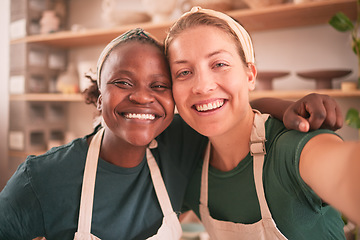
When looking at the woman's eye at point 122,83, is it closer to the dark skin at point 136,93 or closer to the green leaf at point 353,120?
the dark skin at point 136,93

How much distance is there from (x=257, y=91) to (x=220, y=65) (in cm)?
125

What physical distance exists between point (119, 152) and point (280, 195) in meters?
0.52

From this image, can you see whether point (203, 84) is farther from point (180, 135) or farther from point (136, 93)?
point (180, 135)

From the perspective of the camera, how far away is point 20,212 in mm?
889

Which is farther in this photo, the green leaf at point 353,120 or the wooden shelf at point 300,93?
the wooden shelf at point 300,93

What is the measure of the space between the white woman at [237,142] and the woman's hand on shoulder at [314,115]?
0.08 ft

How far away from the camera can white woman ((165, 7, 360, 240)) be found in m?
0.83

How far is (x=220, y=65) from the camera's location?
0.91 meters

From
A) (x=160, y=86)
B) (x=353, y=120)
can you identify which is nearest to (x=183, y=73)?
(x=160, y=86)

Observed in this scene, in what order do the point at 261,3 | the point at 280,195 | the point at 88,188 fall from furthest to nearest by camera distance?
1. the point at 261,3
2. the point at 88,188
3. the point at 280,195

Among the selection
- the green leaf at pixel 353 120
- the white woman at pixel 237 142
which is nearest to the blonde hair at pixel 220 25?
the white woman at pixel 237 142

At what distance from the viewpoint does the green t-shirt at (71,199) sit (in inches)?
35.4

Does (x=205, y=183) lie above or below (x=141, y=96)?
below

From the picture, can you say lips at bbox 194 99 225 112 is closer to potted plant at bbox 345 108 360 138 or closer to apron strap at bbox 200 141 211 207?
apron strap at bbox 200 141 211 207
